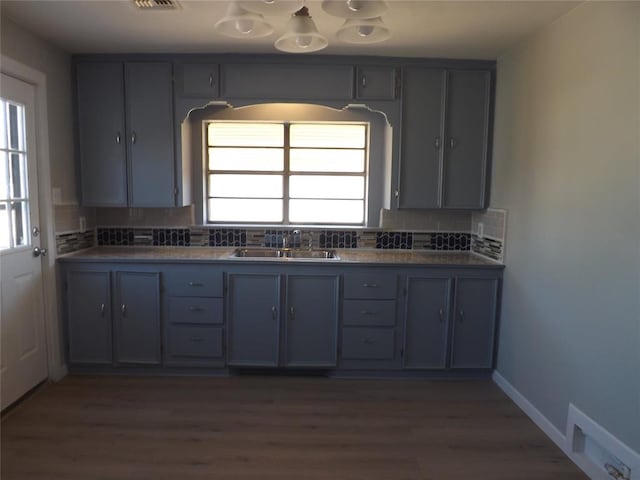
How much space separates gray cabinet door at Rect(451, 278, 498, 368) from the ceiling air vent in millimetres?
2476

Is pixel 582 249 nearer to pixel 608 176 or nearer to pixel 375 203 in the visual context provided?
pixel 608 176

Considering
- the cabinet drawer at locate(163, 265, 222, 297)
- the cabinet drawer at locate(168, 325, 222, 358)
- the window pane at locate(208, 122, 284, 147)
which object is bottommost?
the cabinet drawer at locate(168, 325, 222, 358)

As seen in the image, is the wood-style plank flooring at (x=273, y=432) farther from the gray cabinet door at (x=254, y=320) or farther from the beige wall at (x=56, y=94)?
the beige wall at (x=56, y=94)

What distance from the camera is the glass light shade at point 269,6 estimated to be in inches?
65.9

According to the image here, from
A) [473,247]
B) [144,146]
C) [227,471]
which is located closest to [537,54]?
[473,247]

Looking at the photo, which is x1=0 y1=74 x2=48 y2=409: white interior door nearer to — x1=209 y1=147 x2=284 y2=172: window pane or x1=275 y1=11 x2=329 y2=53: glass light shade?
Answer: x1=209 y1=147 x2=284 y2=172: window pane

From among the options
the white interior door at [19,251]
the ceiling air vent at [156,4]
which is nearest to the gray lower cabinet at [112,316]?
the white interior door at [19,251]

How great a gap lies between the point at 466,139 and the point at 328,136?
109 centimetres

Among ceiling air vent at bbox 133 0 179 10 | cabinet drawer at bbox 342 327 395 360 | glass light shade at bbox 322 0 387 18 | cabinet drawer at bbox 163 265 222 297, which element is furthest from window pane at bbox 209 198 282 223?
glass light shade at bbox 322 0 387 18

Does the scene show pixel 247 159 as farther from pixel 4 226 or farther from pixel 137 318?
pixel 4 226

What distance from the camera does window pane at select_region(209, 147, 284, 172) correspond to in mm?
3492

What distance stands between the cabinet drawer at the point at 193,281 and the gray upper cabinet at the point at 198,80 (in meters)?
1.28

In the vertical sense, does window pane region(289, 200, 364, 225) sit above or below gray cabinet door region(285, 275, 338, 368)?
above

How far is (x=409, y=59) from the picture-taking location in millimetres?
3062
